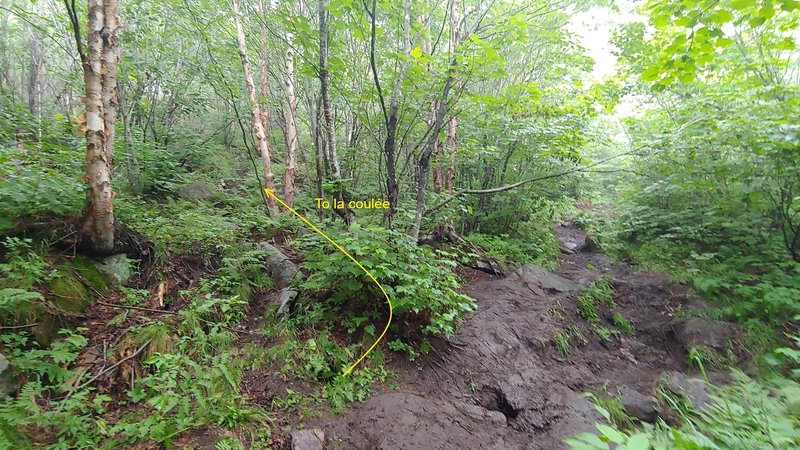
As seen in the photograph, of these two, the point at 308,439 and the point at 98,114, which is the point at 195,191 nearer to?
Result: the point at 98,114

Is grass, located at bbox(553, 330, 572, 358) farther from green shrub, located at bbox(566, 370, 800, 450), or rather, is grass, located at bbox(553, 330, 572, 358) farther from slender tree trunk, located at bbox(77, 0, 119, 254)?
slender tree trunk, located at bbox(77, 0, 119, 254)

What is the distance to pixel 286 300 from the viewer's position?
4.52 meters

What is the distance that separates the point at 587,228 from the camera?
12.1 m

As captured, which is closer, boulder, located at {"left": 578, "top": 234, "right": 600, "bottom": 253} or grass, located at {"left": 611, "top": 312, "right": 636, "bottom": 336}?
grass, located at {"left": 611, "top": 312, "right": 636, "bottom": 336}

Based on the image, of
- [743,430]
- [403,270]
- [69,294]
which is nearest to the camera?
[743,430]

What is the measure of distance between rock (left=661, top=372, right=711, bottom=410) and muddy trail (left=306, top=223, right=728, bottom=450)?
0.03 m

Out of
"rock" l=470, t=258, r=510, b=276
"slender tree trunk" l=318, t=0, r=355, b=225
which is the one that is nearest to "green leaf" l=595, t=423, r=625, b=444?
"slender tree trunk" l=318, t=0, r=355, b=225

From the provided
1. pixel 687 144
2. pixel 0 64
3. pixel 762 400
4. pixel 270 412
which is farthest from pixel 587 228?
pixel 0 64

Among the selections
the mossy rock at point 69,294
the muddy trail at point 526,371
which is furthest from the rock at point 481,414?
the mossy rock at point 69,294

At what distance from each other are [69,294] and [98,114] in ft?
6.06

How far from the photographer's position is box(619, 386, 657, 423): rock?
4.03m

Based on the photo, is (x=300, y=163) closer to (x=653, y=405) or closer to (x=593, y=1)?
(x=593, y=1)

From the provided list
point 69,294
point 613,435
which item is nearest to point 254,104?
point 69,294

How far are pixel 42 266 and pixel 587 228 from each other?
1308cm
